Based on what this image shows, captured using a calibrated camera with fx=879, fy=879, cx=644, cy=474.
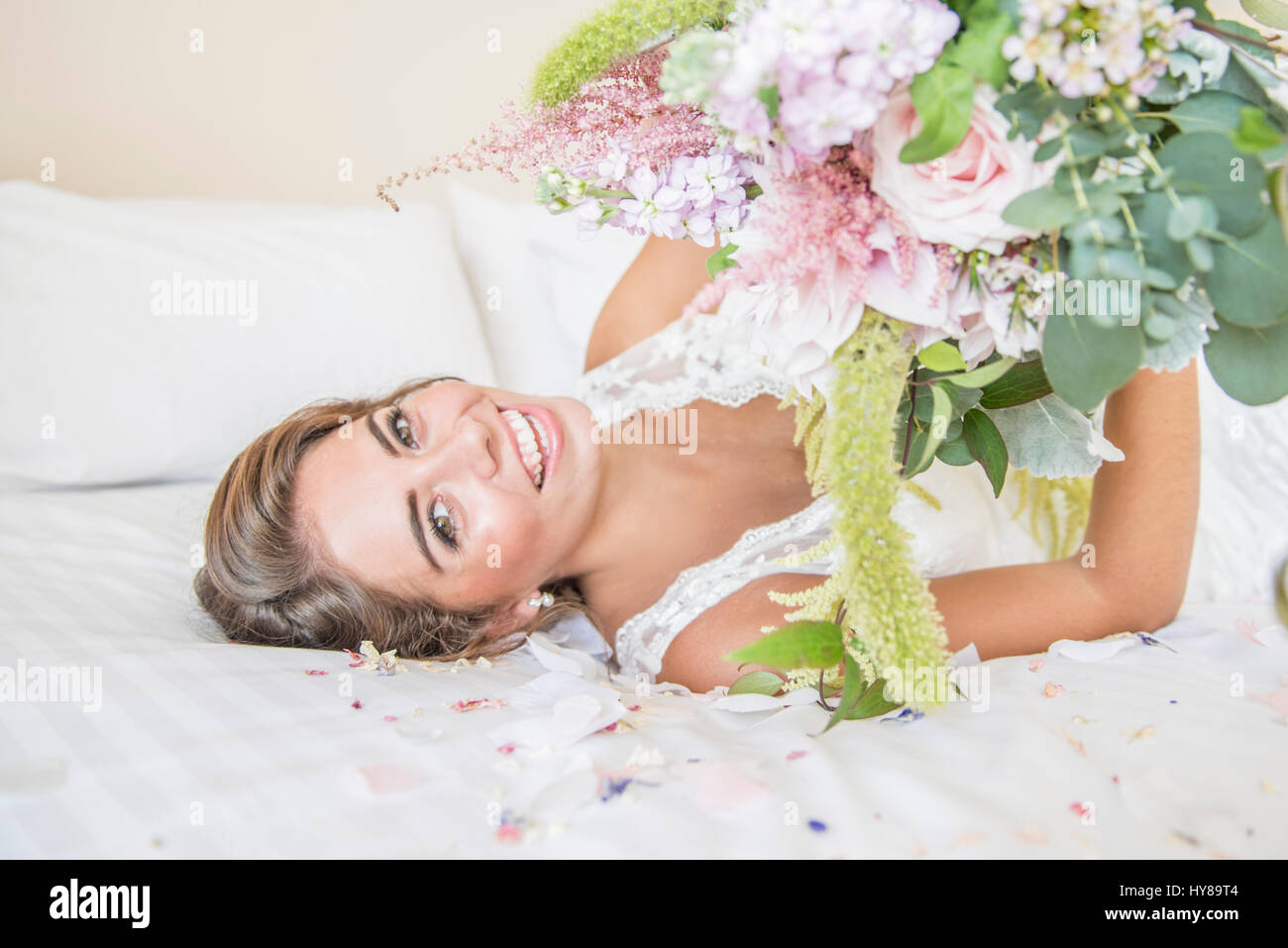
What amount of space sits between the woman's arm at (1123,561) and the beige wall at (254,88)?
1419 millimetres

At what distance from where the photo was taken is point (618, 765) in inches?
28.5

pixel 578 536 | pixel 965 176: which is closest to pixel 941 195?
pixel 965 176

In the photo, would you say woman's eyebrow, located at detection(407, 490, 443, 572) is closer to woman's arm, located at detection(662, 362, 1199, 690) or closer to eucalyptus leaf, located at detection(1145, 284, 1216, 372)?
woman's arm, located at detection(662, 362, 1199, 690)

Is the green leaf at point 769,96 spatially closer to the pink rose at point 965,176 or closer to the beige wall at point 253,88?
the pink rose at point 965,176

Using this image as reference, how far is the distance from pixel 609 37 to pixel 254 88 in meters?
1.46

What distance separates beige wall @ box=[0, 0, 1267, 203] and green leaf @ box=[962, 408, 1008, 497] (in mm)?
1534

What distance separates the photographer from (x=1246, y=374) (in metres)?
0.60

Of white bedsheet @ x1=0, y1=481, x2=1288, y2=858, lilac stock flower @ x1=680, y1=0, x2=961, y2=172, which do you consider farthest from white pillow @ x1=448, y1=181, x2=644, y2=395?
lilac stock flower @ x1=680, y1=0, x2=961, y2=172

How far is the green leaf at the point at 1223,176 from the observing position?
50 centimetres

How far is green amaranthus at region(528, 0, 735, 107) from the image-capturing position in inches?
23.6

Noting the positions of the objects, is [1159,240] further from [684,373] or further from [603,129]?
[684,373]

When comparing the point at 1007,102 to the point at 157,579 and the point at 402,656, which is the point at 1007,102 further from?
the point at 157,579
